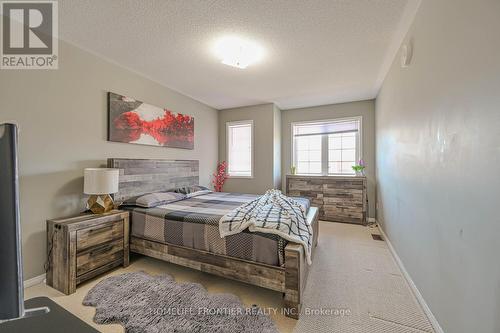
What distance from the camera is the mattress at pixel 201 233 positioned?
177cm

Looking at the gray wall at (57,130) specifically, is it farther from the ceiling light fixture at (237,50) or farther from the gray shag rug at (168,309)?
the ceiling light fixture at (237,50)

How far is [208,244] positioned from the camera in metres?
2.02

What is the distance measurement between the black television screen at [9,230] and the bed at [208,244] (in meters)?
1.52

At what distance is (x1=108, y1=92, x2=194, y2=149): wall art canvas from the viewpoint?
2.70m

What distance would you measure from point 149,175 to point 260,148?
2402 mm

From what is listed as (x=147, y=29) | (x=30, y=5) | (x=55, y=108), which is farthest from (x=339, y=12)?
(x=55, y=108)

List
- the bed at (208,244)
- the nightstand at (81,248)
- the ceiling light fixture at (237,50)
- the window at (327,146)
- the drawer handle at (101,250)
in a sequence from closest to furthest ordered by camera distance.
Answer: the bed at (208,244) < the nightstand at (81,248) < the drawer handle at (101,250) < the ceiling light fixture at (237,50) < the window at (327,146)

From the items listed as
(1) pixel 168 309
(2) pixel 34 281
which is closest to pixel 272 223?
(1) pixel 168 309

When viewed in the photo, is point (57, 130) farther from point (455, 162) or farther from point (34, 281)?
point (455, 162)

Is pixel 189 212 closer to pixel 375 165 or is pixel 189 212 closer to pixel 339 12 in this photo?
pixel 339 12

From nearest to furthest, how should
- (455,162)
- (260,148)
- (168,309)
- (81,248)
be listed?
(455,162) → (168,309) → (81,248) → (260,148)

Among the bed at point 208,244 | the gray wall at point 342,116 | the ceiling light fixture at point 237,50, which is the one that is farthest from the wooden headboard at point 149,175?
the gray wall at point 342,116

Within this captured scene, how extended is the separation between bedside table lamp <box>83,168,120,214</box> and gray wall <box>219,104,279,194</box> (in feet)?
9.38

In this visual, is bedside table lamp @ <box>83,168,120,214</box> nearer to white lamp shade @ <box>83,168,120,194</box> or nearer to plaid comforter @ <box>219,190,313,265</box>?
white lamp shade @ <box>83,168,120,194</box>
